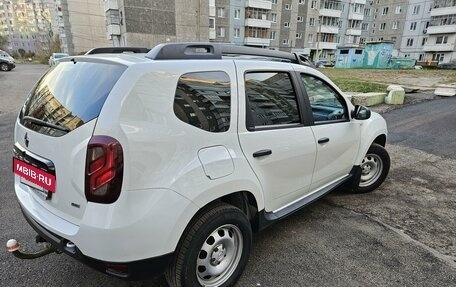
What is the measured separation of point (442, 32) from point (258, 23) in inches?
1180

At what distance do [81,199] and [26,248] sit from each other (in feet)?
5.15

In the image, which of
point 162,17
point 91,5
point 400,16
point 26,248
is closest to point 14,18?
point 91,5

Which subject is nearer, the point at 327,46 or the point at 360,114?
the point at 360,114

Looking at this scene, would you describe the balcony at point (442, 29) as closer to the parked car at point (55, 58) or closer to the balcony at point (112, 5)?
the balcony at point (112, 5)

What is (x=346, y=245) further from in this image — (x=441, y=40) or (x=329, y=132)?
(x=441, y=40)

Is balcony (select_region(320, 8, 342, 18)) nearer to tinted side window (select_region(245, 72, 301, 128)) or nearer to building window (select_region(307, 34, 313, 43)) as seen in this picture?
building window (select_region(307, 34, 313, 43))

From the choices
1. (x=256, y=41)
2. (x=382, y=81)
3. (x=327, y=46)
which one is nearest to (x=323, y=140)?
(x=382, y=81)

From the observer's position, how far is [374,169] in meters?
4.11

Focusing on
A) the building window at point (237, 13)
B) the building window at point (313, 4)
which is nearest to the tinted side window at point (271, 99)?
the building window at point (237, 13)

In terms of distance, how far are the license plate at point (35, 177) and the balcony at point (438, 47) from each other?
60.2 metres

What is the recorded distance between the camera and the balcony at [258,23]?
4694 centimetres

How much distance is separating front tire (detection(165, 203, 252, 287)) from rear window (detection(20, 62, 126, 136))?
0.97 meters

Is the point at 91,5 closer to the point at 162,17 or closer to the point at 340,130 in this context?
the point at 162,17

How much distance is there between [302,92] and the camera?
2818 mm
